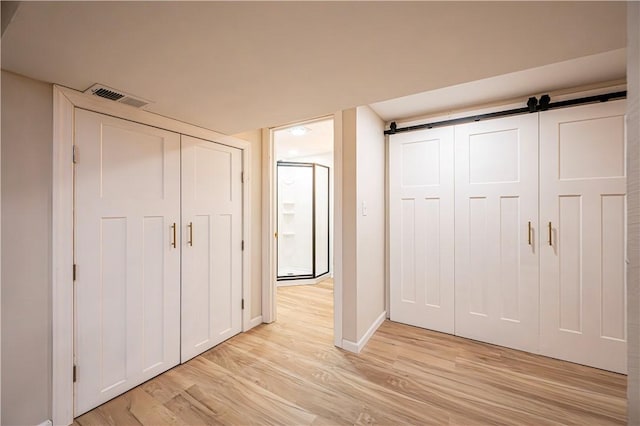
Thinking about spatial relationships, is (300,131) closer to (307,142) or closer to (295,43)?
(307,142)

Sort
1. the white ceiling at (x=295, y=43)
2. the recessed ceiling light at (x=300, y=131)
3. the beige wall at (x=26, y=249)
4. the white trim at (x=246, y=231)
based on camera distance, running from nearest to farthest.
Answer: the white ceiling at (x=295, y=43)
the beige wall at (x=26, y=249)
the white trim at (x=246, y=231)
the recessed ceiling light at (x=300, y=131)

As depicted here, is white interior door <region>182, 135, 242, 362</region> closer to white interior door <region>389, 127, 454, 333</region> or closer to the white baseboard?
the white baseboard

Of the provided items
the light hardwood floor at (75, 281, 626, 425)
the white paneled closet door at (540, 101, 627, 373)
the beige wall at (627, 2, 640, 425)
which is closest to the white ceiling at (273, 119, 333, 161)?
the white paneled closet door at (540, 101, 627, 373)

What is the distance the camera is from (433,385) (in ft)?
6.09

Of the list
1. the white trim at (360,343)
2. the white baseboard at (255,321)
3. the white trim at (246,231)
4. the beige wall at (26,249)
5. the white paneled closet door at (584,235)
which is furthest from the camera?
the white baseboard at (255,321)

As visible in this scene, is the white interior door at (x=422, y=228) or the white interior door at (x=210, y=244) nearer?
the white interior door at (x=210, y=244)

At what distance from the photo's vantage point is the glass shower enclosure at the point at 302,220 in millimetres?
4754

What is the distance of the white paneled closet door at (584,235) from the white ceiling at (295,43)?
4.59 ft

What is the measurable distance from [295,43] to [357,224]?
5.11ft

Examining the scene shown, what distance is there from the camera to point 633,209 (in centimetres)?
69

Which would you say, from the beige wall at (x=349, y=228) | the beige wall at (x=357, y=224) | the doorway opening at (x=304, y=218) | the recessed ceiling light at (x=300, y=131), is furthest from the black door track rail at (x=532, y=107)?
the doorway opening at (x=304, y=218)

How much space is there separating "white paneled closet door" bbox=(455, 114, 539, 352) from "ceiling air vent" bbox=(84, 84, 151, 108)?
272 centimetres

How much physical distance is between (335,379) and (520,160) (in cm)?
245

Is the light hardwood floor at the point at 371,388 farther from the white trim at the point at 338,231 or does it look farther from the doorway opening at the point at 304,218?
the doorway opening at the point at 304,218
